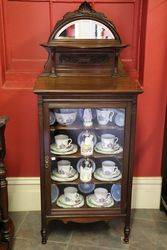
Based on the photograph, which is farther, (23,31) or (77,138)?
(23,31)

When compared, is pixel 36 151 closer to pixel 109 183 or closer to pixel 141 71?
pixel 109 183

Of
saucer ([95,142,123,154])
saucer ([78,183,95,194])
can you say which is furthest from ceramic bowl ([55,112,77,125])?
saucer ([78,183,95,194])

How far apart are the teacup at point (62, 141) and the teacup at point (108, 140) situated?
0.21 metres

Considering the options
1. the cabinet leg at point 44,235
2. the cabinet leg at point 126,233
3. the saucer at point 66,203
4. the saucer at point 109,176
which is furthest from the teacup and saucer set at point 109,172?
the cabinet leg at point 44,235

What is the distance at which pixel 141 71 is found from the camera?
230 centimetres

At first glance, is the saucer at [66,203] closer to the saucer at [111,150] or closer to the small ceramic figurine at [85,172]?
the small ceramic figurine at [85,172]

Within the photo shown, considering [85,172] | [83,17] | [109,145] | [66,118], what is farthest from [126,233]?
[83,17]

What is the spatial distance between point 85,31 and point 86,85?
0.41m

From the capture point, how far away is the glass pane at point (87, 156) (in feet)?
6.48

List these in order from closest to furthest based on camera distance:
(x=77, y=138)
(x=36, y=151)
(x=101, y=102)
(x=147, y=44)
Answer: (x=101, y=102) → (x=77, y=138) → (x=147, y=44) → (x=36, y=151)

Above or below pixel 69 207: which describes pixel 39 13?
above

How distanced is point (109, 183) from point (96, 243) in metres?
0.42

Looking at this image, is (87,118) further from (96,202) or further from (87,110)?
(96,202)

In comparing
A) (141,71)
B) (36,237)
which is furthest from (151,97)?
(36,237)
